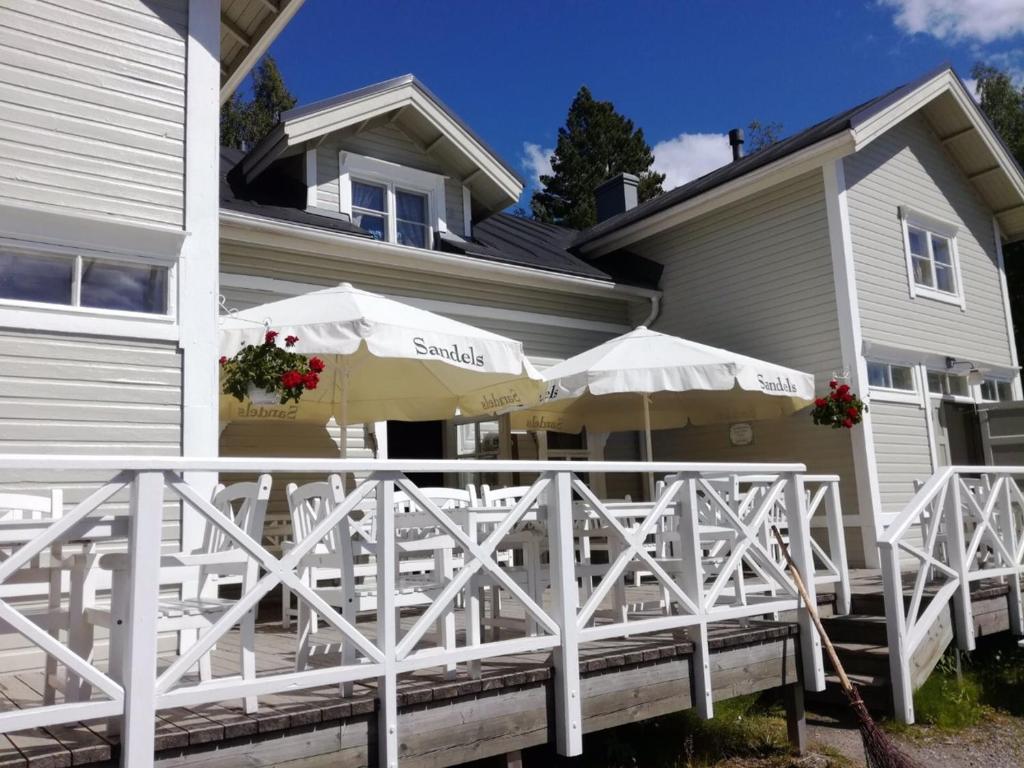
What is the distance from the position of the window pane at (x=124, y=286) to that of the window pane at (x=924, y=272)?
30.8 feet

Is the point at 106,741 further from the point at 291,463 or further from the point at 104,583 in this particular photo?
the point at 104,583

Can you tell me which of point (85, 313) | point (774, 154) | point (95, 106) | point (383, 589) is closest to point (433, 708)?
point (383, 589)

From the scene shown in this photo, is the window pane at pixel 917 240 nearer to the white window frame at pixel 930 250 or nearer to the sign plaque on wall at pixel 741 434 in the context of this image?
the white window frame at pixel 930 250

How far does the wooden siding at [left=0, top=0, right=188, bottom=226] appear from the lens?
17.4 feet

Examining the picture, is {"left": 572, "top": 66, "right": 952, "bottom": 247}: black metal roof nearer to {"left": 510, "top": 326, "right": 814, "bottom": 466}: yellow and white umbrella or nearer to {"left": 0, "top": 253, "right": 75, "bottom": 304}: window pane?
{"left": 510, "top": 326, "right": 814, "bottom": 466}: yellow and white umbrella

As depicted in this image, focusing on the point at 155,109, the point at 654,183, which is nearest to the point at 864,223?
the point at 155,109

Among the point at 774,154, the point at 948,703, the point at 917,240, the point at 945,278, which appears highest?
the point at 774,154

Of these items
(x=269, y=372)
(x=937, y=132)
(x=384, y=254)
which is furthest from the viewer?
(x=937, y=132)

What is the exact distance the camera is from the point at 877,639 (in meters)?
6.21

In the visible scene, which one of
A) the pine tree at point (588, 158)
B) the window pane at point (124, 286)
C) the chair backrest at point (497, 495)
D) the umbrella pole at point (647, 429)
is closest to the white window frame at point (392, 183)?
the umbrella pole at point (647, 429)

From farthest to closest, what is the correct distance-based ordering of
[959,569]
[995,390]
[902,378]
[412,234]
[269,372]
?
[995,390]
[902,378]
[412,234]
[959,569]
[269,372]

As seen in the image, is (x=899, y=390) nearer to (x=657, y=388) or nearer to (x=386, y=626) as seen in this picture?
(x=657, y=388)

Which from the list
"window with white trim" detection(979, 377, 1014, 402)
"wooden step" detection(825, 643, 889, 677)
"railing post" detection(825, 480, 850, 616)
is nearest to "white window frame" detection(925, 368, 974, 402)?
"window with white trim" detection(979, 377, 1014, 402)

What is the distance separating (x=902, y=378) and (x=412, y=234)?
5.96m
